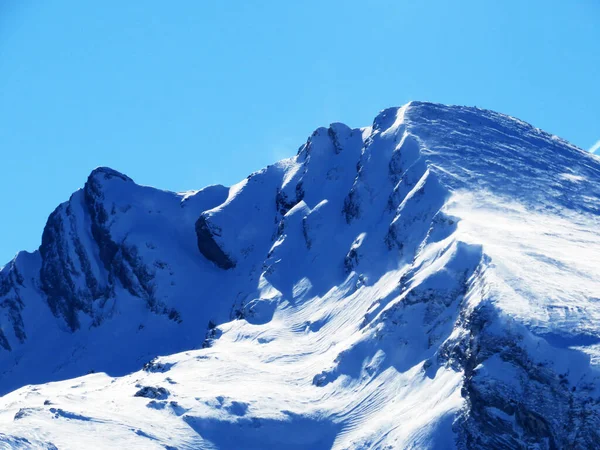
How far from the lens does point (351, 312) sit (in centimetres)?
15012

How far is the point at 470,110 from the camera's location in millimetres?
198500

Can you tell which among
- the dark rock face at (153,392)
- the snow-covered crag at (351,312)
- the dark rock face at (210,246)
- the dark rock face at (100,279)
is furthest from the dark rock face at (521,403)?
the dark rock face at (210,246)

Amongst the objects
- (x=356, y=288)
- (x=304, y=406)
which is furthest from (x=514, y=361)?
(x=356, y=288)

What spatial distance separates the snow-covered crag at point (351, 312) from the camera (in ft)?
376

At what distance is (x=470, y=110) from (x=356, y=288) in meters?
57.2

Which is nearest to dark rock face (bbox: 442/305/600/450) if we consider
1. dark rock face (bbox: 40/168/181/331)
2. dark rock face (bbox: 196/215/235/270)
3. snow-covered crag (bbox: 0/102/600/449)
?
snow-covered crag (bbox: 0/102/600/449)

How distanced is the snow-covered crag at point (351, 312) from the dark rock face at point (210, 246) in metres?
0.34

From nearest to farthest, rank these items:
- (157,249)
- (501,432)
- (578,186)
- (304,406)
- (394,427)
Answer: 1. (501,432)
2. (394,427)
3. (304,406)
4. (578,186)
5. (157,249)

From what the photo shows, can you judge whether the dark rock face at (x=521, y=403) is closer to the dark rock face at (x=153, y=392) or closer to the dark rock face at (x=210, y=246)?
the dark rock face at (x=153, y=392)

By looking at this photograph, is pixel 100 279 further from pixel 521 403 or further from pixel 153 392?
pixel 521 403

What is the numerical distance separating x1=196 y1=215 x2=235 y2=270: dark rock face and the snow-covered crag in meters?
0.34

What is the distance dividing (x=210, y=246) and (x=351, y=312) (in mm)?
45842

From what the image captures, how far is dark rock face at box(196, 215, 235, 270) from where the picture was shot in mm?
186500

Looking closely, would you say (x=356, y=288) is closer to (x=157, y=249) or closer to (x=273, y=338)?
(x=273, y=338)
